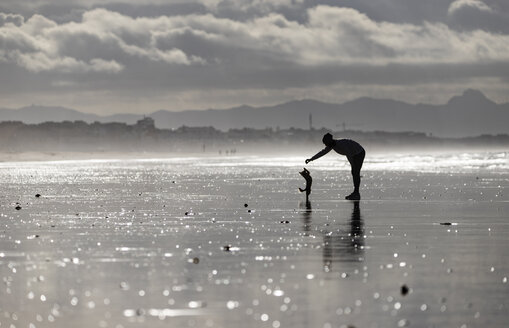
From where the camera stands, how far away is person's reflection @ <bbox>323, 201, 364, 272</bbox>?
12719 mm

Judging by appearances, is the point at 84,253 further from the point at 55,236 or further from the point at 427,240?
the point at 427,240

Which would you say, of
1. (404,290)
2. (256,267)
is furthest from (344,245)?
(404,290)

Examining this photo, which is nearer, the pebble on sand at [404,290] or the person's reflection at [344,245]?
the pebble on sand at [404,290]

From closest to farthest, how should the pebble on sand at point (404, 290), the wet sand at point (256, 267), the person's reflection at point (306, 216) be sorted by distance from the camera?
the wet sand at point (256, 267), the pebble on sand at point (404, 290), the person's reflection at point (306, 216)

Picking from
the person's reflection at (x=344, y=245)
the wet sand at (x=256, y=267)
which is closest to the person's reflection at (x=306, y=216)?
the wet sand at (x=256, y=267)

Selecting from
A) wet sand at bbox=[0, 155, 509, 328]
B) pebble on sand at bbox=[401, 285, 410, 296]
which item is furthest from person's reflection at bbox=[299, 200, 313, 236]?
pebble on sand at bbox=[401, 285, 410, 296]

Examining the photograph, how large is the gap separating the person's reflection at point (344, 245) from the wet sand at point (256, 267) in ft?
0.11

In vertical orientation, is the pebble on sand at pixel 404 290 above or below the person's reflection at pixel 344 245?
below

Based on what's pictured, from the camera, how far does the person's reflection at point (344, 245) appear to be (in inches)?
501

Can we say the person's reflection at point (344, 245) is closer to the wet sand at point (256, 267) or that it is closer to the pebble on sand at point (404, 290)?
the wet sand at point (256, 267)

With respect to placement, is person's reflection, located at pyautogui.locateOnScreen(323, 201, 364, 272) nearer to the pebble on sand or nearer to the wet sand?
the wet sand

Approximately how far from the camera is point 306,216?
20.6 metres

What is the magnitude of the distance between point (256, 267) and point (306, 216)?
8804mm

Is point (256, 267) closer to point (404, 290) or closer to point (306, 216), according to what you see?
point (404, 290)
